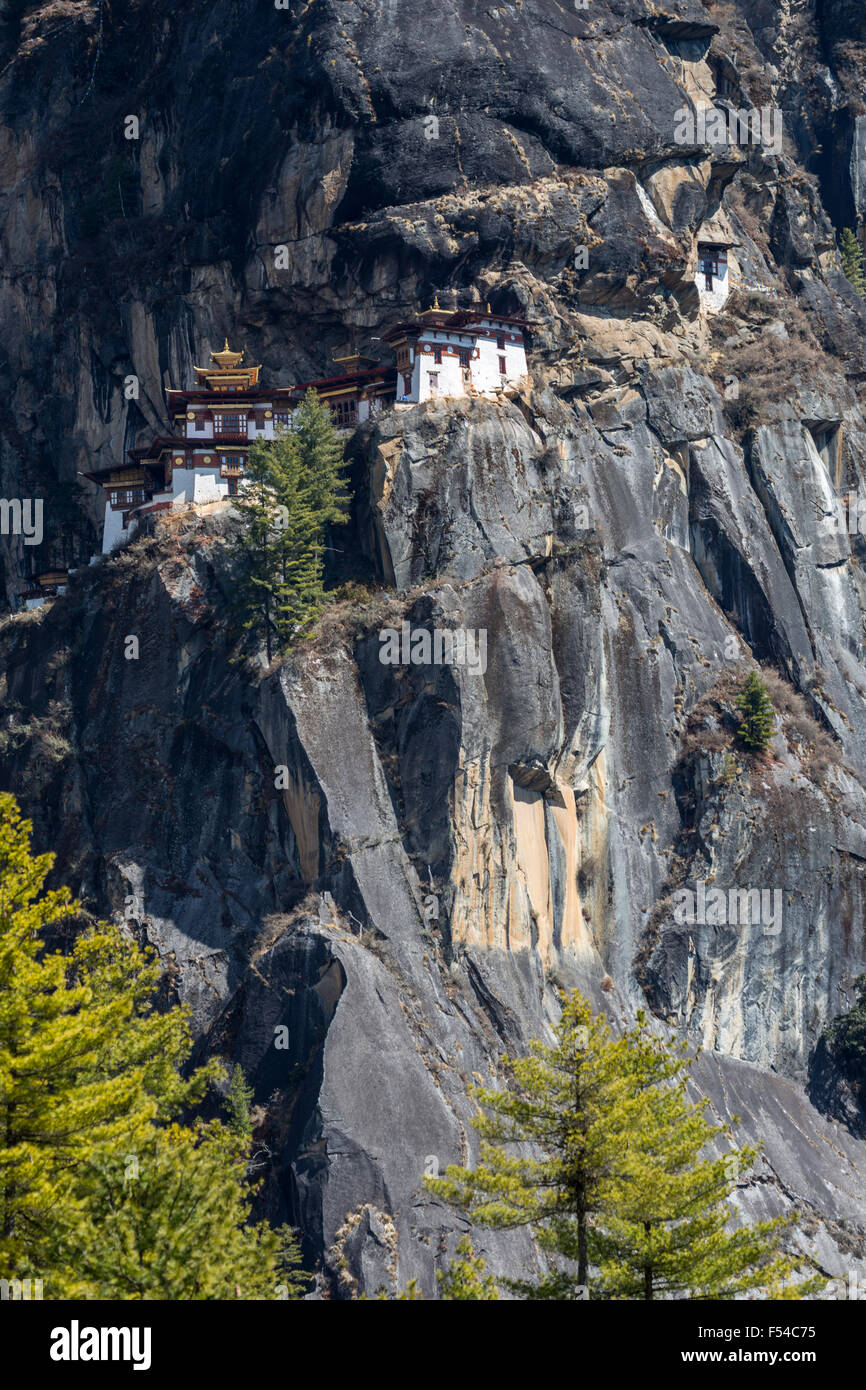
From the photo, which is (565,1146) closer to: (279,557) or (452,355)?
(279,557)

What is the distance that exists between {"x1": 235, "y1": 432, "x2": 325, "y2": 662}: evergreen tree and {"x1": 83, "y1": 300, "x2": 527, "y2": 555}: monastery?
436 cm

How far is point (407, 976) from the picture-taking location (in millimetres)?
53031

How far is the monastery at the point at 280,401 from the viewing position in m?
64.1

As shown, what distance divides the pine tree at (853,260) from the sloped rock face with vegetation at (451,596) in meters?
5.48

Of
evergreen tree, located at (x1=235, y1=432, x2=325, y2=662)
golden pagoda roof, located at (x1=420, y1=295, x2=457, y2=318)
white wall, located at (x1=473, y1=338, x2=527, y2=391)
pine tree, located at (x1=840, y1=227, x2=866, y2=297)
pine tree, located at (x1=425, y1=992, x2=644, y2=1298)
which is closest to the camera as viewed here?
pine tree, located at (x1=425, y1=992, x2=644, y2=1298)

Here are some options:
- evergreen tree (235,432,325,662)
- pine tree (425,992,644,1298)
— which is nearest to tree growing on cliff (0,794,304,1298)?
pine tree (425,992,644,1298)

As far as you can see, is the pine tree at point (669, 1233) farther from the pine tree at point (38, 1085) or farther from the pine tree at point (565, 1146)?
the pine tree at point (38, 1085)

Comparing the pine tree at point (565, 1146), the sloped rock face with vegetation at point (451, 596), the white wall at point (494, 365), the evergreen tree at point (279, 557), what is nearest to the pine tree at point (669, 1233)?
the pine tree at point (565, 1146)

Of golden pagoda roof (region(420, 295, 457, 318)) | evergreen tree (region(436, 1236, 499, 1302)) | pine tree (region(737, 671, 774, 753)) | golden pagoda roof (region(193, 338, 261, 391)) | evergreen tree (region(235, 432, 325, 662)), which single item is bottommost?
evergreen tree (region(436, 1236, 499, 1302))

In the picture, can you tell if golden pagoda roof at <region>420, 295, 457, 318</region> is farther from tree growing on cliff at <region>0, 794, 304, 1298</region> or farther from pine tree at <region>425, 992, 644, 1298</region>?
tree growing on cliff at <region>0, 794, 304, 1298</region>

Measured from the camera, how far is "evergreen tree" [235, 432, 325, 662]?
58906 mm

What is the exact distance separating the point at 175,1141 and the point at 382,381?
38362 mm

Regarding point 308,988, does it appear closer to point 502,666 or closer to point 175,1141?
point 502,666

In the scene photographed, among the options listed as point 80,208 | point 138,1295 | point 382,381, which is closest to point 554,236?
point 382,381
